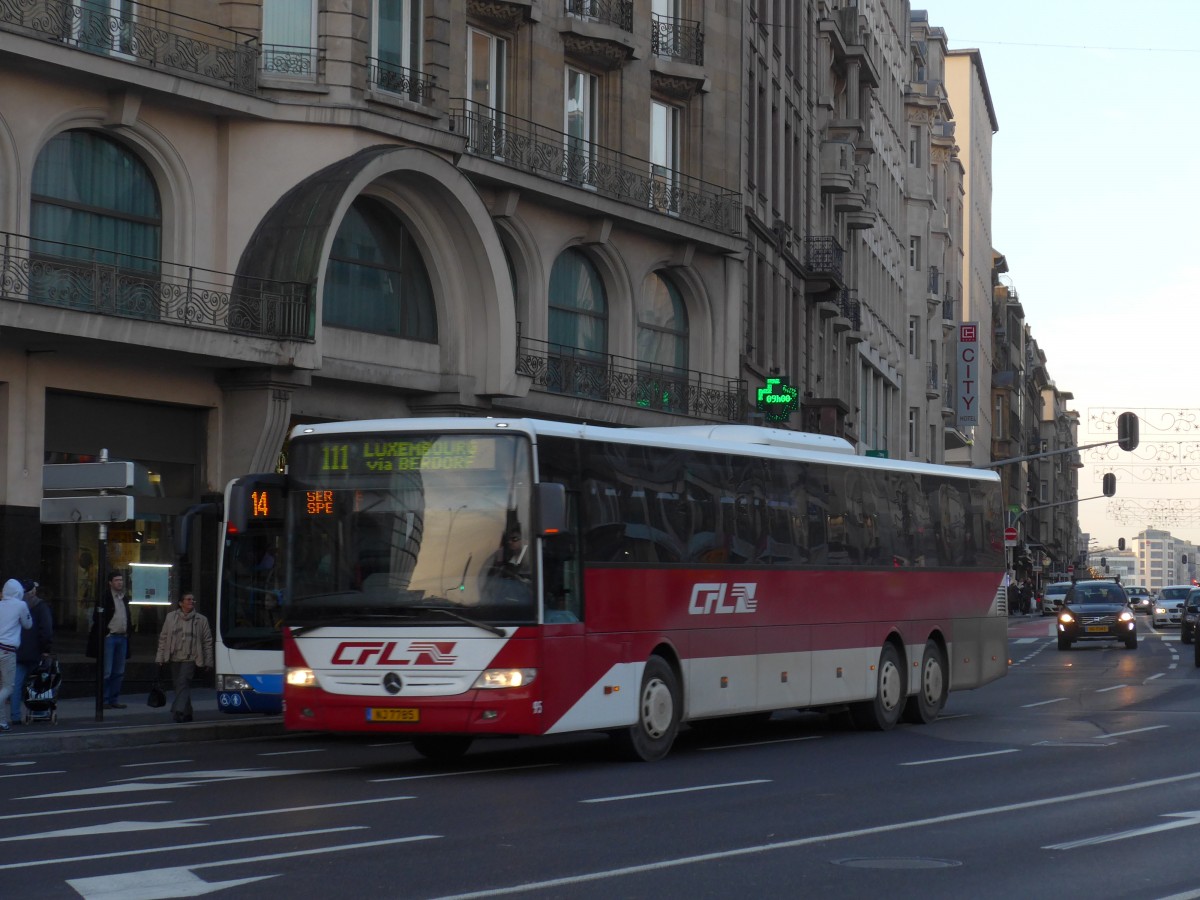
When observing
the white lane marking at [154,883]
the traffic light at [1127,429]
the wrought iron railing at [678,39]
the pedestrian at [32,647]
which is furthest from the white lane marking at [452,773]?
the traffic light at [1127,429]

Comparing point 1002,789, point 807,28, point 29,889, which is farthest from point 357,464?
point 807,28

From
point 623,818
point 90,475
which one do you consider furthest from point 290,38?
point 623,818

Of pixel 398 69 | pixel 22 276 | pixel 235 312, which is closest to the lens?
pixel 22 276

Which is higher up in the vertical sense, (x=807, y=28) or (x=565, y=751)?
(x=807, y=28)

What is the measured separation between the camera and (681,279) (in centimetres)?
4106

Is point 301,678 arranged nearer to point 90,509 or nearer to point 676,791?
point 676,791

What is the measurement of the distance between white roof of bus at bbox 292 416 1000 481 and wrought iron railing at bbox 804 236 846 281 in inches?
1141

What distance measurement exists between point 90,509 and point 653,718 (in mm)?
7705

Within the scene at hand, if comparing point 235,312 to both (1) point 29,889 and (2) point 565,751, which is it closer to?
A: (2) point 565,751

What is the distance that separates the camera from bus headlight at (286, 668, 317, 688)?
16.8 meters

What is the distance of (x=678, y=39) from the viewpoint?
135 feet

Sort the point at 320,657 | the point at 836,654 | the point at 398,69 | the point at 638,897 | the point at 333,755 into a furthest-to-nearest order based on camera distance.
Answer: the point at 398,69, the point at 836,654, the point at 333,755, the point at 320,657, the point at 638,897

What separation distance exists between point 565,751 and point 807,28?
40.2m

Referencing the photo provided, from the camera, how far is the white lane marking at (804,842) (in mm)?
9812
